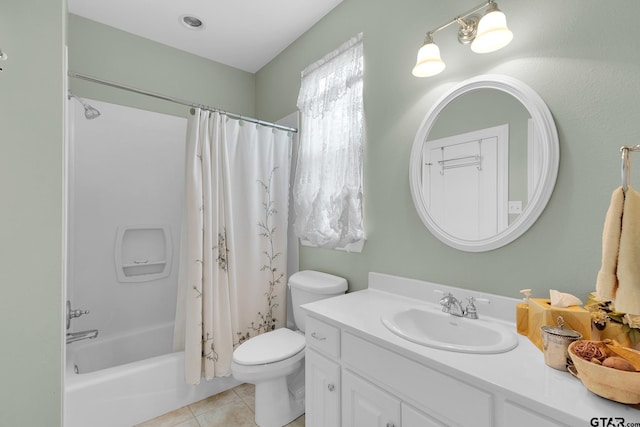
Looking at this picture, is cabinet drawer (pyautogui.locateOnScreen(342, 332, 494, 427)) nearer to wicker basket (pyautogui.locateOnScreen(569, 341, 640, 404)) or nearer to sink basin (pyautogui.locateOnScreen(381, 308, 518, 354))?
sink basin (pyautogui.locateOnScreen(381, 308, 518, 354))

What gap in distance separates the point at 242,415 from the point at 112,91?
8.32 feet

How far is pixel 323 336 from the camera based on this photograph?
4.44 feet

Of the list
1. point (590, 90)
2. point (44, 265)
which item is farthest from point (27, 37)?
point (590, 90)

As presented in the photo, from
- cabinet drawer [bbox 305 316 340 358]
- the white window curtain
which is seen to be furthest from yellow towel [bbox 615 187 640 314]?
the white window curtain

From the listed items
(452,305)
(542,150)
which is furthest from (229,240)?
(542,150)

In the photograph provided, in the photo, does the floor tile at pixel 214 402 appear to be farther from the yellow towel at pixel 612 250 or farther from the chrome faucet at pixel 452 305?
the yellow towel at pixel 612 250

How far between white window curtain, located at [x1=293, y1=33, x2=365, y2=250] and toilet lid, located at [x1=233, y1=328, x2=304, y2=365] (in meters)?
0.63

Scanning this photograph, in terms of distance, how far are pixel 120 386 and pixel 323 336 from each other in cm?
128

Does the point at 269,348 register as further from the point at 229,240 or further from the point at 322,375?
the point at 229,240

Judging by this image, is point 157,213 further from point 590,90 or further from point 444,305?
point 590,90

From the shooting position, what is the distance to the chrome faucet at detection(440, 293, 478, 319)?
1261 millimetres

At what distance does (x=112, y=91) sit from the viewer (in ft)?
7.56

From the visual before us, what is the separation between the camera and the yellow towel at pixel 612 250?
737 millimetres
